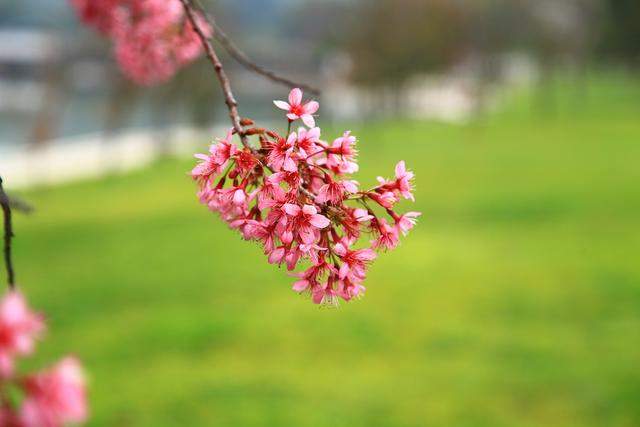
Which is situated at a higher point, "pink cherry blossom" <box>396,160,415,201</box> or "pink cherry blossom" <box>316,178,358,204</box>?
"pink cherry blossom" <box>396,160,415,201</box>

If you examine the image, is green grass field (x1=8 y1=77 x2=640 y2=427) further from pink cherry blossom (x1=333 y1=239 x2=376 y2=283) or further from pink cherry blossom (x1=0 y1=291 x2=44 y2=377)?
pink cherry blossom (x1=0 y1=291 x2=44 y2=377)

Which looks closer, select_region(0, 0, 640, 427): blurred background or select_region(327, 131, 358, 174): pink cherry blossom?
select_region(327, 131, 358, 174): pink cherry blossom

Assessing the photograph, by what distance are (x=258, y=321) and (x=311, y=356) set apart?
1721 mm

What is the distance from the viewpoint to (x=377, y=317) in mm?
13164

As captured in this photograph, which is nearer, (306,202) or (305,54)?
(306,202)

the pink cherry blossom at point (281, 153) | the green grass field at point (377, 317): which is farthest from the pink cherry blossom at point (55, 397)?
the green grass field at point (377, 317)

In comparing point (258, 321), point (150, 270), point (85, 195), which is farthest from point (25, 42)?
point (258, 321)

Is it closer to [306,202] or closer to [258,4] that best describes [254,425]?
[306,202]

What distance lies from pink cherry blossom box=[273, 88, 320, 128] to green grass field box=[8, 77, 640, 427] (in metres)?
8.06

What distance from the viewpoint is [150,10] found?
2.74 meters

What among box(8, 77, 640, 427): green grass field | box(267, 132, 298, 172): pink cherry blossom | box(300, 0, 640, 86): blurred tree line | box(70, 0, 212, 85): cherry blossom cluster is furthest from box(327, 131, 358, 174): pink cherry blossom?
box(300, 0, 640, 86): blurred tree line

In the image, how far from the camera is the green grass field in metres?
10.0

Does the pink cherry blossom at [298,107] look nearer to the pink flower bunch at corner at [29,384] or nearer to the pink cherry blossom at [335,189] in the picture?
the pink cherry blossom at [335,189]

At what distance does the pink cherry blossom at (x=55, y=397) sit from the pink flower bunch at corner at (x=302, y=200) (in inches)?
14.9
